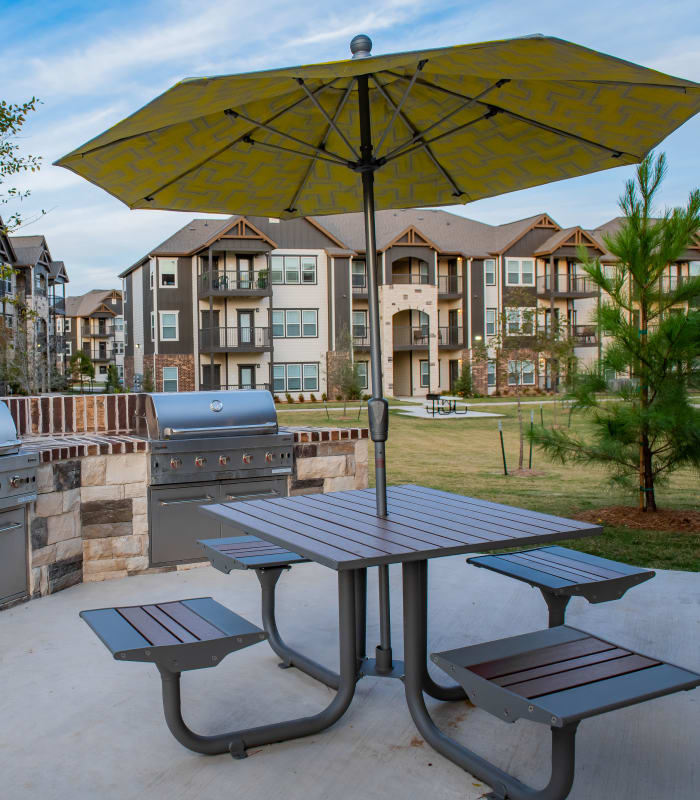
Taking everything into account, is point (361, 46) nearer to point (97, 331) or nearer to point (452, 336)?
point (452, 336)

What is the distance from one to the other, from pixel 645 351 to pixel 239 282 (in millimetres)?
26892

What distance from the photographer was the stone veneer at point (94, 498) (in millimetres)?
5070

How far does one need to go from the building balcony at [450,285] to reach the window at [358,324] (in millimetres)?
3862

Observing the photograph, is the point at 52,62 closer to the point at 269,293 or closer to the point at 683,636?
the point at 683,636

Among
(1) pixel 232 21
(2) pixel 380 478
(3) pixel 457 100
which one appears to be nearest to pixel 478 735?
(2) pixel 380 478

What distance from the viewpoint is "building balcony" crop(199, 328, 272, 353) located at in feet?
108

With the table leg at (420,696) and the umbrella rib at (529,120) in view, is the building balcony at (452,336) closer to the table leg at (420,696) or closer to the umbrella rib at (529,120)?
the umbrella rib at (529,120)

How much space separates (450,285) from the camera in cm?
3700

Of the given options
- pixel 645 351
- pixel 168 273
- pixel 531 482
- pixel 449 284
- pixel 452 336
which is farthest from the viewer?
pixel 452 336

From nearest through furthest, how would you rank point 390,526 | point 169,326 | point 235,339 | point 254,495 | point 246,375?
point 390,526 → point 254,495 → point 235,339 → point 169,326 → point 246,375

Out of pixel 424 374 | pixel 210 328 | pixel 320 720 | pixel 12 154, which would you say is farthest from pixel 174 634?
pixel 424 374

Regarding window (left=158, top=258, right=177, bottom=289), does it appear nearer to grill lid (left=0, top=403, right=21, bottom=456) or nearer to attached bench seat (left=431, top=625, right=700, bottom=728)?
grill lid (left=0, top=403, right=21, bottom=456)

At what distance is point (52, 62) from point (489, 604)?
9.56 metres

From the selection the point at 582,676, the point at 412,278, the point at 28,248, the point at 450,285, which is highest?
the point at 28,248
